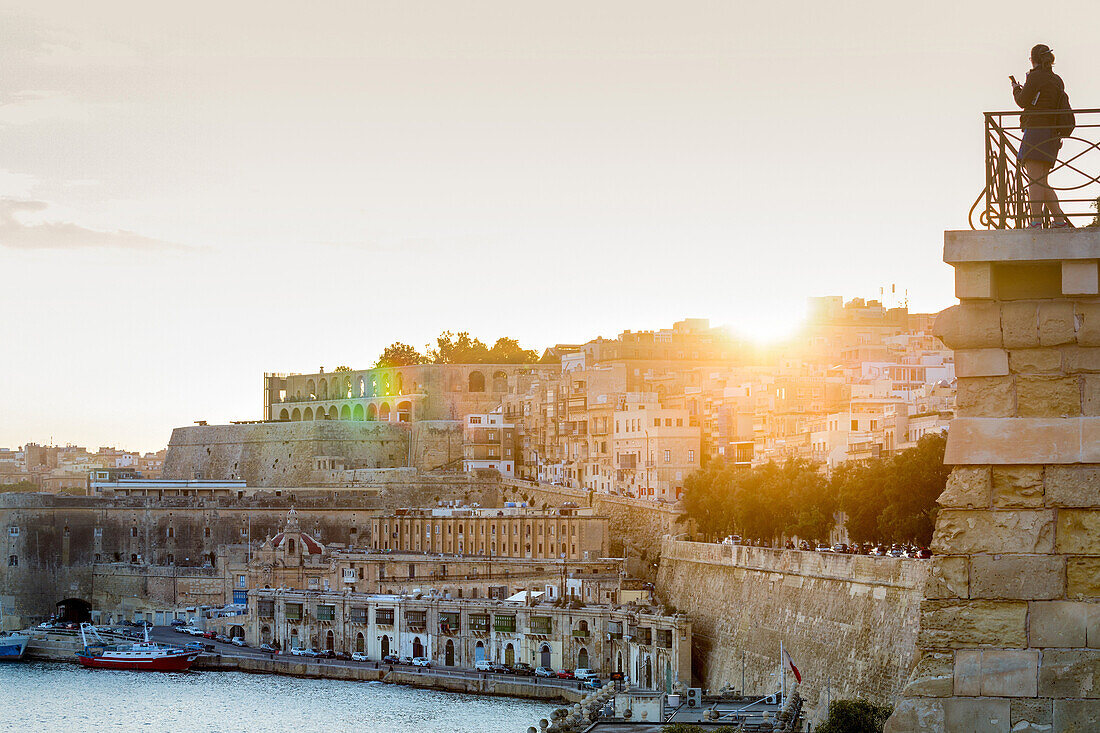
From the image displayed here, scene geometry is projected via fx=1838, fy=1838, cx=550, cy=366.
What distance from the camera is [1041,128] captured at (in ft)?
19.2

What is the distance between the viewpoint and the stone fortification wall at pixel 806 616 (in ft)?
94.3

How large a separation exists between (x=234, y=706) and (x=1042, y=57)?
→ 41671mm

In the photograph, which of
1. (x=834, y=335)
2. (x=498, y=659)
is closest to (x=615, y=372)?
(x=834, y=335)

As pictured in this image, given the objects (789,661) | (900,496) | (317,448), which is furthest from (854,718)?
(317,448)

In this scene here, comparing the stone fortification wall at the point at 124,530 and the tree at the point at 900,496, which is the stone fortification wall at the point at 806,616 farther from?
the stone fortification wall at the point at 124,530

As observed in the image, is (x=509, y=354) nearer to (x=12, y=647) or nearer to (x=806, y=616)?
(x=12, y=647)

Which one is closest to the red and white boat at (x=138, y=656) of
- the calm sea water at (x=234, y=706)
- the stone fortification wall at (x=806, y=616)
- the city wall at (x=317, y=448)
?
the calm sea water at (x=234, y=706)

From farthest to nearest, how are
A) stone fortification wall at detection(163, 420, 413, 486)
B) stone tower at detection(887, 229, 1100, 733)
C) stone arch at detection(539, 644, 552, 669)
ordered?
stone fortification wall at detection(163, 420, 413, 486), stone arch at detection(539, 644, 552, 669), stone tower at detection(887, 229, 1100, 733)

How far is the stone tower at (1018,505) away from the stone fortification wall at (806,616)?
64.6ft

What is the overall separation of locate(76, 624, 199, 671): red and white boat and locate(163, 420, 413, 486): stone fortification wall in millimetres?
16538

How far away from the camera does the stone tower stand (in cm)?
552

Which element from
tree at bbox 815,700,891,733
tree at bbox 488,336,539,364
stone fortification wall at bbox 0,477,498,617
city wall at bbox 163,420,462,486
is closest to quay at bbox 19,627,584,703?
stone fortification wall at bbox 0,477,498,617

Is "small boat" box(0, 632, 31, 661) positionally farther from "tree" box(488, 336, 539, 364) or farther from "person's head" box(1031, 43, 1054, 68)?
"person's head" box(1031, 43, 1054, 68)

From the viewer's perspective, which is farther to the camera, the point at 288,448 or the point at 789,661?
the point at 288,448
